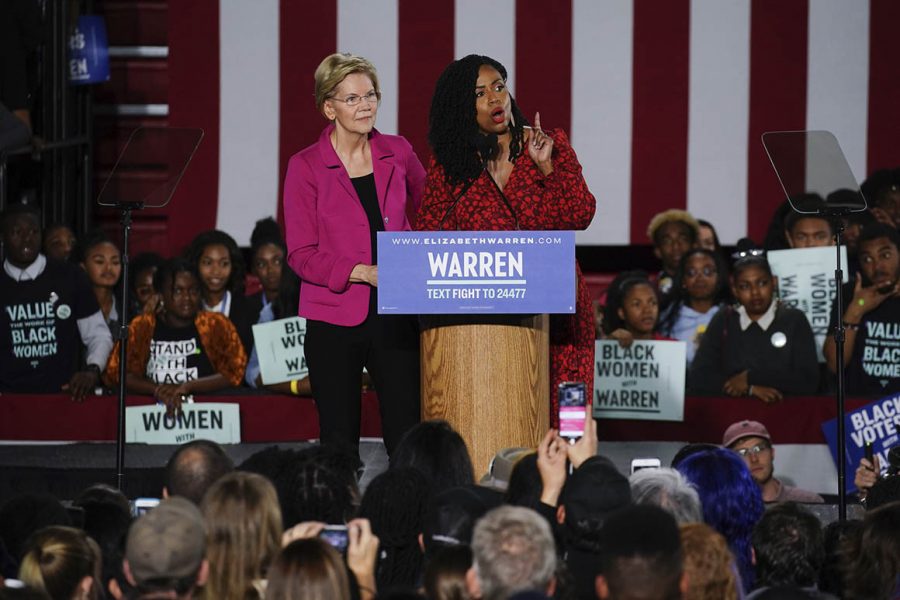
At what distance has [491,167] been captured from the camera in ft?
15.6

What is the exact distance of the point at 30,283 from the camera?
24.5 ft

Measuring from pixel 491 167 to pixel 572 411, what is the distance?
975 mm

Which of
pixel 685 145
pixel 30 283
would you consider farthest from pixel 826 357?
pixel 30 283

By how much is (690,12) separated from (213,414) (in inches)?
155

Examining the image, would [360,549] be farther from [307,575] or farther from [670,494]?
[670,494]

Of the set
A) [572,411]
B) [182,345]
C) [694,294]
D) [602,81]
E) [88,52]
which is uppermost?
[88,52]

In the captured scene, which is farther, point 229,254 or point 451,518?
point 229,254

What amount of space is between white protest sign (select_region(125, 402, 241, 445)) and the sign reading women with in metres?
2.50

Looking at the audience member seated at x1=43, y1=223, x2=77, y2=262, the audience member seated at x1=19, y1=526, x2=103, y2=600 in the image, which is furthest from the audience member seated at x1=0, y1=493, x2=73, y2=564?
the audience member seated at x1=43, y1=223, x2=77, y2=262

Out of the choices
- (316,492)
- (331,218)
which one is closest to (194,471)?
(316,492)

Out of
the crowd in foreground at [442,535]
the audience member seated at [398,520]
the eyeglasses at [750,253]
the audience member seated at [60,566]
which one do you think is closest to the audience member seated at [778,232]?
the eyeglasses at [750,253]

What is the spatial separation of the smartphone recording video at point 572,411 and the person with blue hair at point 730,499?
0.36 meters

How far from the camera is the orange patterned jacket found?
719cm

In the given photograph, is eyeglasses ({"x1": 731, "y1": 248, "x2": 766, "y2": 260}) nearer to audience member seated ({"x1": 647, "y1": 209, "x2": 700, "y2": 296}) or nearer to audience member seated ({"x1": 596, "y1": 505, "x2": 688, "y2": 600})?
audience member seated ({"x1": 647, "y1": 209, "x2": 700, "y2": 296})
